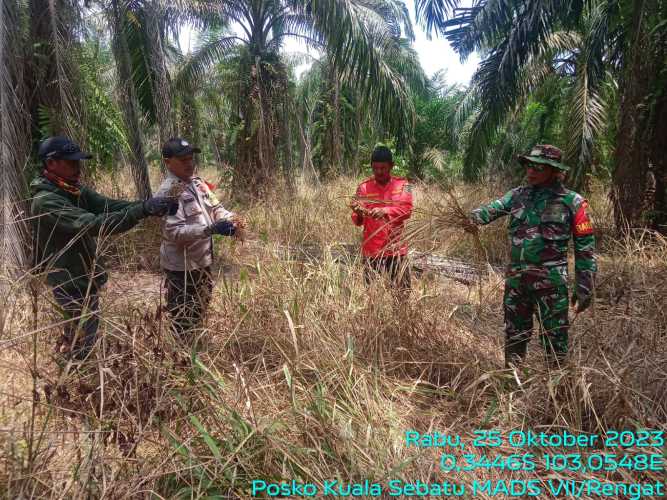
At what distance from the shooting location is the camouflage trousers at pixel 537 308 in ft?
7.94

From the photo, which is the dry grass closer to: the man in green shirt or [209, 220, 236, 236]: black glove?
the man in green shirt

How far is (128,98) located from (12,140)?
107 inches

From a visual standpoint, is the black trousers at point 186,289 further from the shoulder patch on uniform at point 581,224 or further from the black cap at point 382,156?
the shoulder patch on uniform at point 581,224

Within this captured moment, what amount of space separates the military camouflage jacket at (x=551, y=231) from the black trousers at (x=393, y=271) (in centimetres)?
66

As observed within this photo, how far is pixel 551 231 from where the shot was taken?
2.41m

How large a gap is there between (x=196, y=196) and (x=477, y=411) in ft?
6.41

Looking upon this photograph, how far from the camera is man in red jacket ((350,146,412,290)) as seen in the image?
2887 mm

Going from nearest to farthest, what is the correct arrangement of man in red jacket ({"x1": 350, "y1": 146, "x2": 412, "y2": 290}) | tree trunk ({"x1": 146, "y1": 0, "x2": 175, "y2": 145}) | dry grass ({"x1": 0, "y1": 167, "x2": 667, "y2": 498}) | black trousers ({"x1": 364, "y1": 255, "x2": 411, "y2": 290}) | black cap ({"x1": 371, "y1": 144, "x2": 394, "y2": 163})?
dry grass ({"x1": 0, "y1": 167, "x2": 667, "y2": 498})
black trousers ({"x1": 364, "y1": 255, "x2": 411, "y2": 290})
man in red jacket ({"x1": 350, "y1": 146, "x2": 412, "y2": 290})
black cap ({"x1": 371, "y1": 144, "x2": 394, "y2": 163})
tree trunk ({"x1": 146, "y1": 0, "x2": 175, "y2": 145})

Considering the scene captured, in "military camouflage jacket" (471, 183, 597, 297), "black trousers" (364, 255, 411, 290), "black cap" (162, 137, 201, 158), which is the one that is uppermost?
"black cap" (162, 137, 201, 158)

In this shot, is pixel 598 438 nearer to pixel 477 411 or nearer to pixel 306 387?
pixel 477 411

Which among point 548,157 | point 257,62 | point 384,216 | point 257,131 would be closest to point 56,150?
point 384,216

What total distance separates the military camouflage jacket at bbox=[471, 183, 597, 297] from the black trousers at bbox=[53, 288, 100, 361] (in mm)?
2182

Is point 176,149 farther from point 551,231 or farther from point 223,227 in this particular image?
point 551,231

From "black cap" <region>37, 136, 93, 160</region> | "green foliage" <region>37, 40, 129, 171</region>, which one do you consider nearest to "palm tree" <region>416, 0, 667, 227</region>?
"green foliage" <region>37, 40, 129, 171</region>
